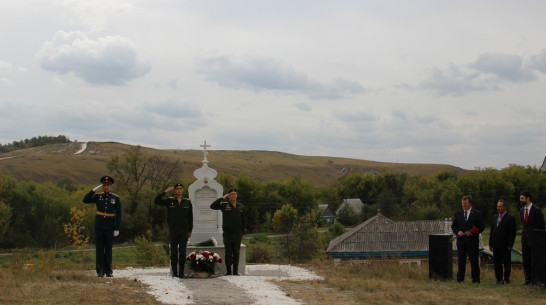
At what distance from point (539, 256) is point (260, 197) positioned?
63651 mm

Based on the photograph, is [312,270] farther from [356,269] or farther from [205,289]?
[205,289]

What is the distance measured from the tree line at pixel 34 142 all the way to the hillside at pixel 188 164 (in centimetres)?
880

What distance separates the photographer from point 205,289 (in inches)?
420

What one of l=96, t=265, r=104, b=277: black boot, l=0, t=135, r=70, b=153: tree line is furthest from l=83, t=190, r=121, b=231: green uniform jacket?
l=0, t=135, r=70, b=153: tree line

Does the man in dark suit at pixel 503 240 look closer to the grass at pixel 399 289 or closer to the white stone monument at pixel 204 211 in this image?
the grass at pixel 399 289

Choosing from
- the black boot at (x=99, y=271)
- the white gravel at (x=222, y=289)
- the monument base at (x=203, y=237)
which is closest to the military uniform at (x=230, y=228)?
the white gravel at (x=222, y=289)

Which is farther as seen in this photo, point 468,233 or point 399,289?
point 468,233

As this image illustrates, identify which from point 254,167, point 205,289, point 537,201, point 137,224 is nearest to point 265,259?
point 205,289

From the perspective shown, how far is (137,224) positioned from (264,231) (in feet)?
59.7

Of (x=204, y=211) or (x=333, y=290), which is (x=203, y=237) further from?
(x=333, y=290)

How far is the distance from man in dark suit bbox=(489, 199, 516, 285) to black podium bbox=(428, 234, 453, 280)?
0.88 m

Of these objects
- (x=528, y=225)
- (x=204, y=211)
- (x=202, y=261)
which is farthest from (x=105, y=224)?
(x=528, y=225)

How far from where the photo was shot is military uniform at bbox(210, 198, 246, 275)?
43.3ft

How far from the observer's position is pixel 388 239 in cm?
3984
